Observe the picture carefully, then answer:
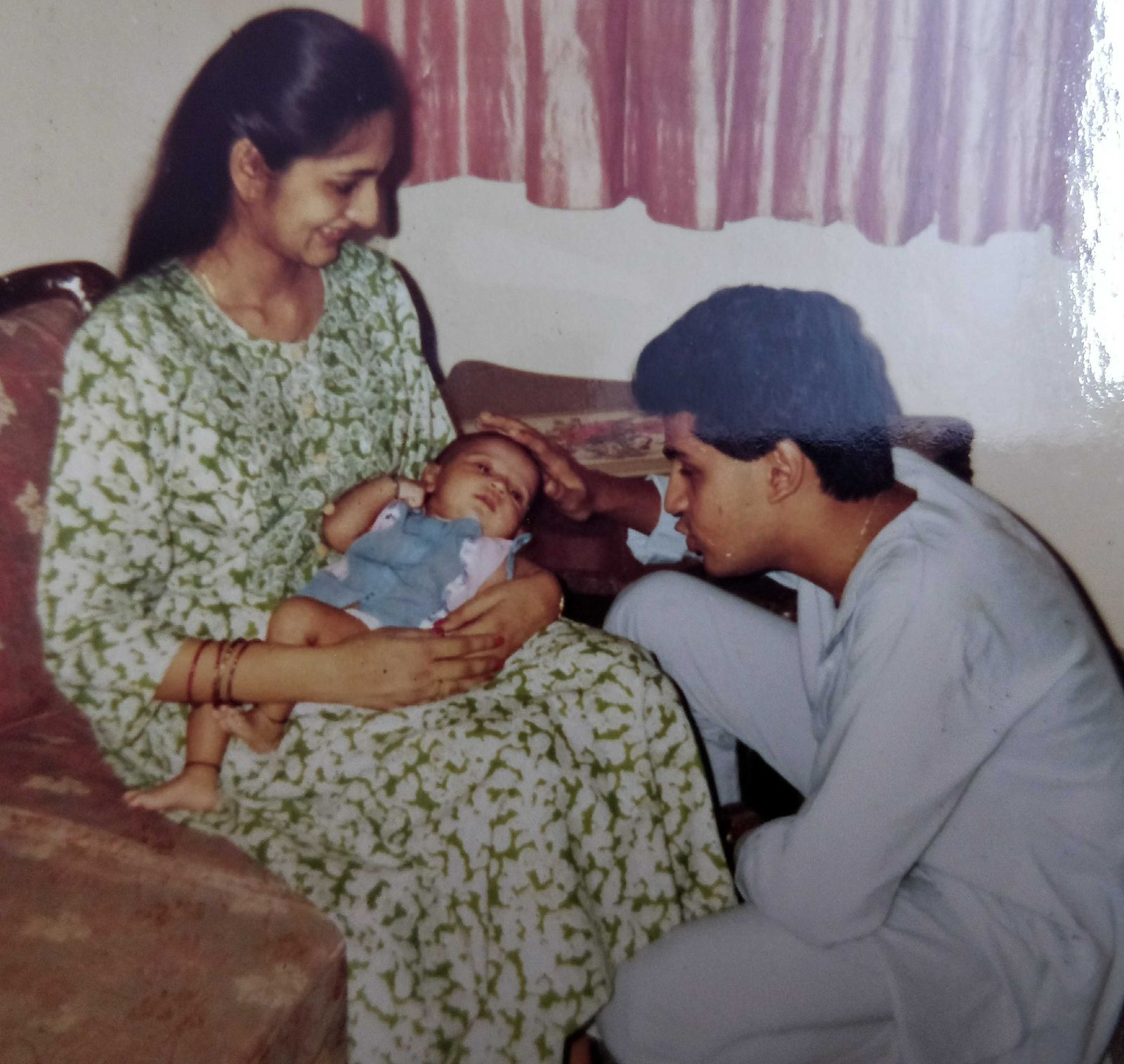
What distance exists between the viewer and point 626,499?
146cm

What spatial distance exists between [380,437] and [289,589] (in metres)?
0.24

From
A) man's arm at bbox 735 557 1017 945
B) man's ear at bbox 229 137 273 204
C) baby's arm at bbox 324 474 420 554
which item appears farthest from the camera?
baby's arm at bbox 324 474 420 554

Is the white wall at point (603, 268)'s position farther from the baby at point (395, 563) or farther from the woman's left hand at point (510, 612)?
the woman's left hand at point (510, 612)

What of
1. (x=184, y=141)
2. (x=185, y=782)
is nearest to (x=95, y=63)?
(x=184, y=141)

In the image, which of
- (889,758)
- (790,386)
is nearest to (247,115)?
(790,386)

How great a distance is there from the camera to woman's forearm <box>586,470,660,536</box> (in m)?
1.44

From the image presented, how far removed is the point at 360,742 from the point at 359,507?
1.00ft

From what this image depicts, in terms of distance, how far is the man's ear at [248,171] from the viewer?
1.09 m

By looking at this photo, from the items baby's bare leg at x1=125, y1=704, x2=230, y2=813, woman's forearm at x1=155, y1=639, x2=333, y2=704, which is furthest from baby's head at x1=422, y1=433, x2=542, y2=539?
baby's bare leg at x1=125, y1=704, x2=230, y2=813

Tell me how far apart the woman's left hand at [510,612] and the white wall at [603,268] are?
30cm

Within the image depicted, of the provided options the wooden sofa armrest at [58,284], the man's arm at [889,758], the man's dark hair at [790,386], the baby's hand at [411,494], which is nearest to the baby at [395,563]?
the baby's hand at [411,494]

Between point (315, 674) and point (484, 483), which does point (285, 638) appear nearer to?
point (315, 674)

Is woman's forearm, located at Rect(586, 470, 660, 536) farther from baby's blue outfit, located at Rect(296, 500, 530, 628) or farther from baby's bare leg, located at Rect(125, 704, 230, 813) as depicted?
baby's bare leg, located at Rect(125, 704, 230, 813)

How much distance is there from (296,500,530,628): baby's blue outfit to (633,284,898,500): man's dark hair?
304mm
